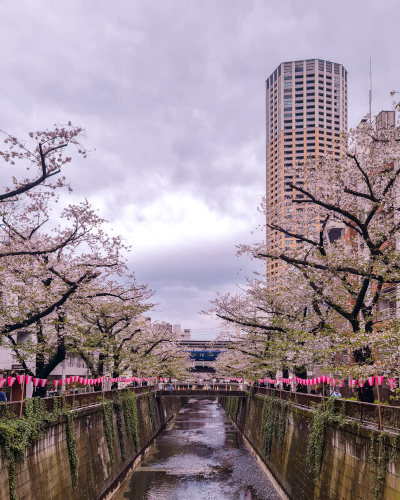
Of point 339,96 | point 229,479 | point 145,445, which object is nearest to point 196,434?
point 145,445

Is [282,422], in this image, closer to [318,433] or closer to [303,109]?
[318,433]

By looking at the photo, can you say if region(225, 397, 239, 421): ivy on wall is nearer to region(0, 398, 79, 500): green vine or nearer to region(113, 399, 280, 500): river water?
region(113, 399, 280, 500): river water

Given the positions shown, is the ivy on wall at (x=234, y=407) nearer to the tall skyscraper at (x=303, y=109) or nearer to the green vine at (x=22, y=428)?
the green vine at (x=22, y=428)

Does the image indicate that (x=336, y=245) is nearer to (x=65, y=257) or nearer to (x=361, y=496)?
(x=361, y=496)

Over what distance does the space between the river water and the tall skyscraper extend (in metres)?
97.7

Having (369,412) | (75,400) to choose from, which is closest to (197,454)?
(75,400)

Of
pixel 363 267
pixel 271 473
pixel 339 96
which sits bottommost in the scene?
pixel 271 473

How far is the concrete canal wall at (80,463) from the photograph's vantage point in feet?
49.3

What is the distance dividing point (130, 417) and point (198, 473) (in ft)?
21.7

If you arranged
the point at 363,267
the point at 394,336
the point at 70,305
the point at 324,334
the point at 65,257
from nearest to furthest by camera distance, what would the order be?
the point at 394,336
the point at 363,267
the point at 324,334
the point at 70,305
the point at 65,257

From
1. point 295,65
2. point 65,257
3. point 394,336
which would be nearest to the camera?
point 394,336

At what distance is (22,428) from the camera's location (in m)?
14.3

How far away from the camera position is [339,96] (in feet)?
502

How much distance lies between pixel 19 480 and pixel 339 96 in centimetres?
15942
